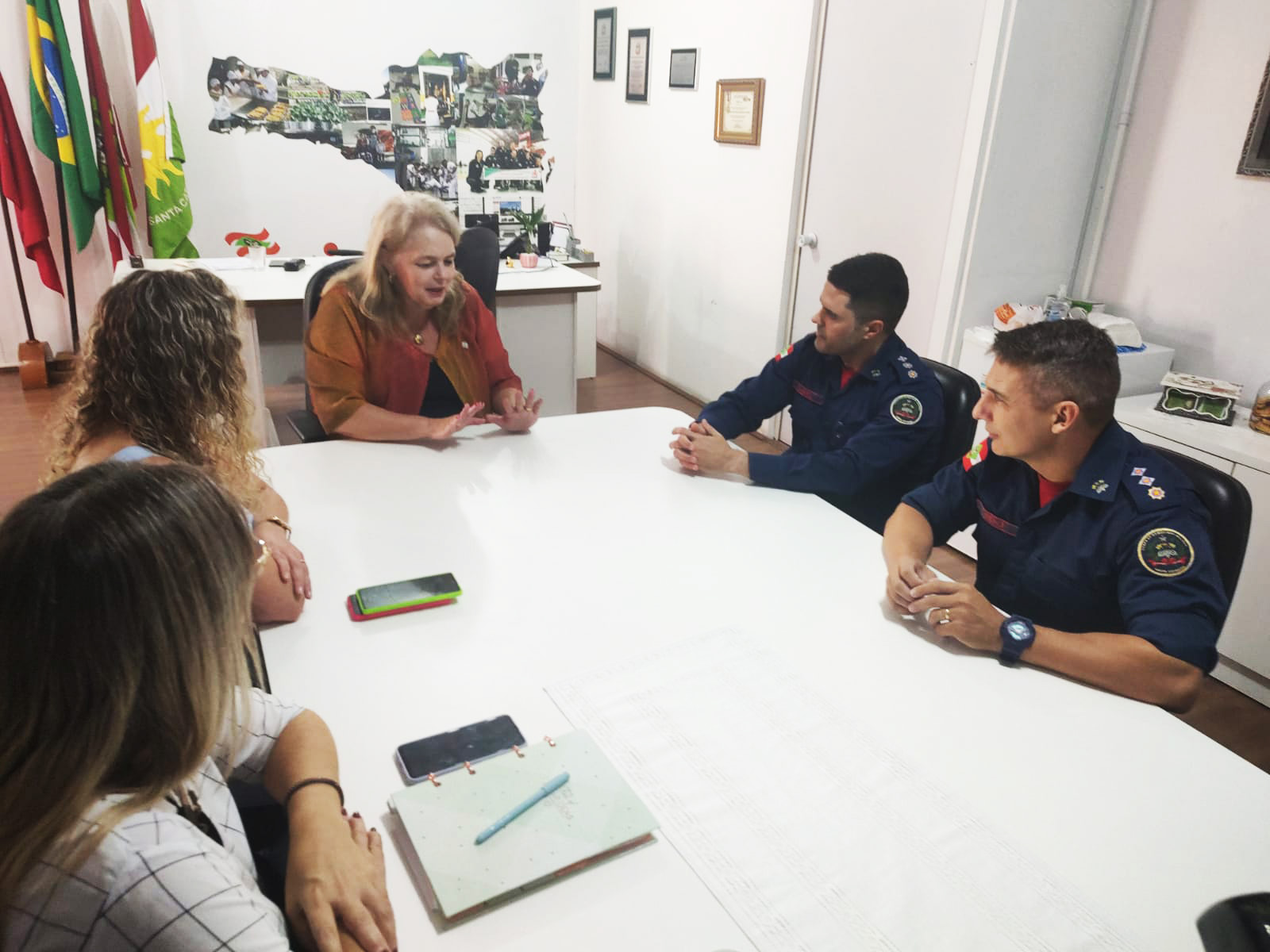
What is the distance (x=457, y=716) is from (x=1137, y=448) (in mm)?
1132

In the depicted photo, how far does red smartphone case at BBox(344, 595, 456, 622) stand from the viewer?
125 centimetres

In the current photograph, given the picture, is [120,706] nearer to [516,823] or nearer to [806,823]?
[516,823]

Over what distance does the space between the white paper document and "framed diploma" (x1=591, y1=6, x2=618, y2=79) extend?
453cm

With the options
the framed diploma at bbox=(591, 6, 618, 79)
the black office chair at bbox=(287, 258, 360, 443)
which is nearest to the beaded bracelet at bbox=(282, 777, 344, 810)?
the black office chair at bbox=(287, 258, 360, 443)

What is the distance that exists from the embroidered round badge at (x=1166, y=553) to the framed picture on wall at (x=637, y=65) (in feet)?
13.2

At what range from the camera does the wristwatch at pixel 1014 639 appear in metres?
1.20

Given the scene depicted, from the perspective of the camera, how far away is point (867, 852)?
0.89 m

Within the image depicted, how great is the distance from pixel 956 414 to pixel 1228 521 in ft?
2.11

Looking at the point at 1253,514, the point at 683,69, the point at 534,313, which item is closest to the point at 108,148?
the point at 534,313

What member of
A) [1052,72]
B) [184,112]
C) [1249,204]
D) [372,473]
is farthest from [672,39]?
[372,473]

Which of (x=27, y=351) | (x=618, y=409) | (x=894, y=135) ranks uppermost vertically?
(x=894, y=135)

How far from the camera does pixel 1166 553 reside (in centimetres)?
125

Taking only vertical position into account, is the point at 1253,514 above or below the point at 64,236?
below

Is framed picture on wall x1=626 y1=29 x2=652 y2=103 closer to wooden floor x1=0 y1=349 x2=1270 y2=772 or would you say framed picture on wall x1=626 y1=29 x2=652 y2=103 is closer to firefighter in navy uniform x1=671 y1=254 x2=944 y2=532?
wooden floor x1=0 y1=349 x2=1270 y2=772
